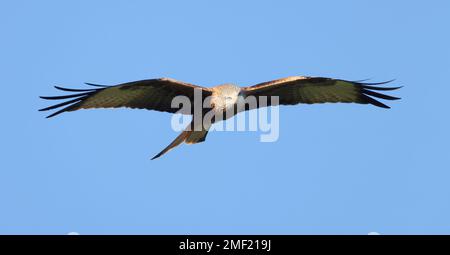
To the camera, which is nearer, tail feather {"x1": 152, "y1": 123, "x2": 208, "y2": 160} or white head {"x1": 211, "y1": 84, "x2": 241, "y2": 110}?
white head {"x1": 211, "y1": 84, "x2": 241, "y2": 110}

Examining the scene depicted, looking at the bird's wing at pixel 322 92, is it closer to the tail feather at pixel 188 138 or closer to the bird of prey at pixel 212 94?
the bird of prey at pixel 212 94

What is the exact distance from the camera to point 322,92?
1253 cm

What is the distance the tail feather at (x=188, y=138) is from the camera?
463 inches

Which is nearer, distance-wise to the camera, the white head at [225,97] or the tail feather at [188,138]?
the white head at [225,97]

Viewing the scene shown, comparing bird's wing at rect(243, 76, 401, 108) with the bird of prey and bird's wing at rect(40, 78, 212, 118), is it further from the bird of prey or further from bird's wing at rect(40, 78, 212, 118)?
bird's wing at rect(40, 78, 212, 118)

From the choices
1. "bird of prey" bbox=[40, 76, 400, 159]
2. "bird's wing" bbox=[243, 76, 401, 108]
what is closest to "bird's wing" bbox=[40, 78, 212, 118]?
"bird of prey" bbox=[40, 76, 400, 159]

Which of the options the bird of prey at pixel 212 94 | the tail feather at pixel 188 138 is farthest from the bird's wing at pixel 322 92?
the tail feather at pixel 188 138

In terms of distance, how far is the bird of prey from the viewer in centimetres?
1153

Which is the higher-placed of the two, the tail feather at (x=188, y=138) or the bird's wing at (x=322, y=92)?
the bird's wing at (x=322, y=92)

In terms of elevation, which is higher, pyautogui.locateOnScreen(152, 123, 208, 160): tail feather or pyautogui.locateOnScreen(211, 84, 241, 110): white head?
pyautogui.locateOnScreen(211, 84, 241, 110): white head

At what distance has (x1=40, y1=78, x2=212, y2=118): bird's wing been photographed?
11531 millimetres

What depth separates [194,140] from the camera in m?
12.1
